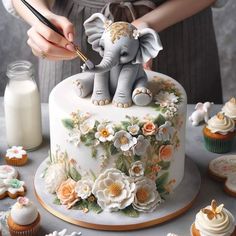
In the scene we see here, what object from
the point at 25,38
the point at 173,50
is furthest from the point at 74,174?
the point at 25,38

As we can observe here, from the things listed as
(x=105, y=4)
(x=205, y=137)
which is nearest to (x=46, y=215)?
(x=205, y=137)

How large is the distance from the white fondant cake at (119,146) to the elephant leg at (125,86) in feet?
0.04

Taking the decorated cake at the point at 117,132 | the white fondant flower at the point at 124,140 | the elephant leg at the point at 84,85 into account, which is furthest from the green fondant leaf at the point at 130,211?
the elephant leg at the point at 84,85

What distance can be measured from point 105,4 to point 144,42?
1.16ft

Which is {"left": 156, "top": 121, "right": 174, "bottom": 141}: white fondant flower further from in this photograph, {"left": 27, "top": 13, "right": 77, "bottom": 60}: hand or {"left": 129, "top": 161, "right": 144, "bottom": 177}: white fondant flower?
{"left": 27, "top": 13, "right": 77, "bottom": 60}: hand

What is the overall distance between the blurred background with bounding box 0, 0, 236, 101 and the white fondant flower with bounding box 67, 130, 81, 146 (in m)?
1.17

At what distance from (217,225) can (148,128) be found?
196 mm

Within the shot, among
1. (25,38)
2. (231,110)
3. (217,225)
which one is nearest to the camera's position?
(217,225)

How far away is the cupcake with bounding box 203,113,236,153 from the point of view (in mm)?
1429

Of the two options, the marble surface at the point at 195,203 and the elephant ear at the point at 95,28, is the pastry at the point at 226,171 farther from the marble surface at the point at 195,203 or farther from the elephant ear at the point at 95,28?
the elephant ear at the point at 95,28

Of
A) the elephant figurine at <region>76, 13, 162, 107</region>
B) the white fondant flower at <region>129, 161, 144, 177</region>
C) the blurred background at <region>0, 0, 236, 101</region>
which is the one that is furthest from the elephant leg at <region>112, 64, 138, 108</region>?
the blurred background at <region>0, 0, 236, 101</region>

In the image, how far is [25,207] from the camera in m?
1.19

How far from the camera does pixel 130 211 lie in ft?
4.09

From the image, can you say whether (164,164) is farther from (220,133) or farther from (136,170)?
(220,133)
